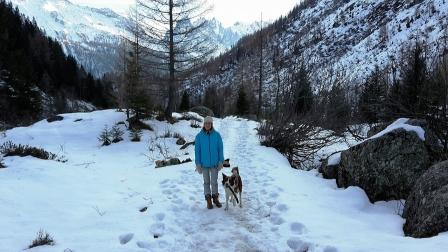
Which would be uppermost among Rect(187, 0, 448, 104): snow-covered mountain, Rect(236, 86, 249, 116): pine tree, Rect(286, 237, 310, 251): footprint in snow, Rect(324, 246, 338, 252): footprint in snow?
Rect(187, 0, 448, 104): snow-covered mountain

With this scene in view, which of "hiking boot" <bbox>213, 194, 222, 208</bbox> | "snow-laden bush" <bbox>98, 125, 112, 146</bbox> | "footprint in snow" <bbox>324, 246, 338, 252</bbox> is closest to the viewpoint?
"footprint in snow" <bbox>324, 246, 338, 252</bbox>

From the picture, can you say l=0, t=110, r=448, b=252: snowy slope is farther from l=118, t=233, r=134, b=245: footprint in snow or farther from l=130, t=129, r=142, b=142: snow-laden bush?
l=130, t=129, r=142, b=142: snow-laden bush

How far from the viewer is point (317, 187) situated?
902 cm

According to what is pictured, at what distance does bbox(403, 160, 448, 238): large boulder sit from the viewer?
16.4ft

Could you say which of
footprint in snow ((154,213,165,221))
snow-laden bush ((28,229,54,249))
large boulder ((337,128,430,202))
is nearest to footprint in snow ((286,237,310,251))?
footprint in snow ((154,213,165,221))

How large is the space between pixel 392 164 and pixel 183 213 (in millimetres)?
4075

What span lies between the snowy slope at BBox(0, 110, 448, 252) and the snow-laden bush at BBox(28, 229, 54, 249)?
0.10m

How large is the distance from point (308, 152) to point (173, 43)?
12635 millimetres

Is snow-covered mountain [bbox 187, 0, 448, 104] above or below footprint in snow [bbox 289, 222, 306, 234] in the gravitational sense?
above

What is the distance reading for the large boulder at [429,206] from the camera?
4.99m

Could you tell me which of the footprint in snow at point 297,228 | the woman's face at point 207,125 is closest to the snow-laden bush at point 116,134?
the woman's face at point 207,125

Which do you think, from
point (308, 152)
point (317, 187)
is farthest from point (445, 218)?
point (308, 152)

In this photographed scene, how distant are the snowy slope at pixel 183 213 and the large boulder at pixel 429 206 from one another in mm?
234

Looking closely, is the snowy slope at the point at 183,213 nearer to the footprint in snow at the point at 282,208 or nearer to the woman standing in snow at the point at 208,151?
the footprint in snow at the point at 282,208
